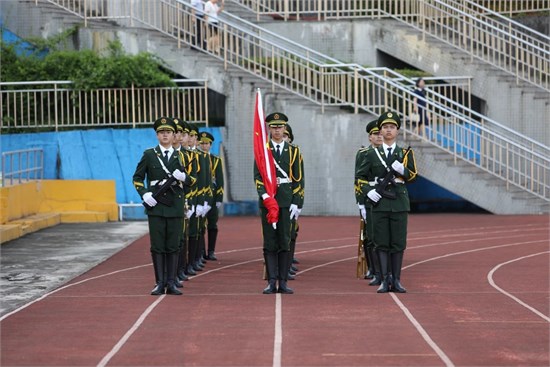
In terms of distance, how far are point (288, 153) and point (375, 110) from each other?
14.5m

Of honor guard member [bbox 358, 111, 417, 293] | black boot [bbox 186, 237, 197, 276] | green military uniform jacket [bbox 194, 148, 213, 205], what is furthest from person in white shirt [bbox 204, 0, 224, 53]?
honor guard member [bbox 358, 111, 417, 293]

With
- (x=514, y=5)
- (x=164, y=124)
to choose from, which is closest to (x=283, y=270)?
(x=164, y=124)

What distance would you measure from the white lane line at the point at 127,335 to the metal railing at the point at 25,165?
12767 mm

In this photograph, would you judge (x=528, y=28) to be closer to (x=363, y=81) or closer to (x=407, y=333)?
(x=363, y=81)

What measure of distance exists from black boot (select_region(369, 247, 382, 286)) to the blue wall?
1259 cm

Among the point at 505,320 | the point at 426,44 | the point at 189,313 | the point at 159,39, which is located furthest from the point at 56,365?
the point at 426,44

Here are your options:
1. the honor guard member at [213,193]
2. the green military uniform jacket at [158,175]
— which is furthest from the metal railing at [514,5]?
the green military uniform jacket at [158,175]

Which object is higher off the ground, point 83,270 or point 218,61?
point 218,61

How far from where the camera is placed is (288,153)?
1606cm

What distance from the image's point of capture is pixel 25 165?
28.7m

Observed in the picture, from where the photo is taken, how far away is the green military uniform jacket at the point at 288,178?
51.8ft

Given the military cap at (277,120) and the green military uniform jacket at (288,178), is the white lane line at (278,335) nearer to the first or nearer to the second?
the green military uniform jacket at (288,178)

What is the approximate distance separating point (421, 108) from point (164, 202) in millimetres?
15316

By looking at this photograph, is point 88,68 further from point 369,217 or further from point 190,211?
point 369,217
